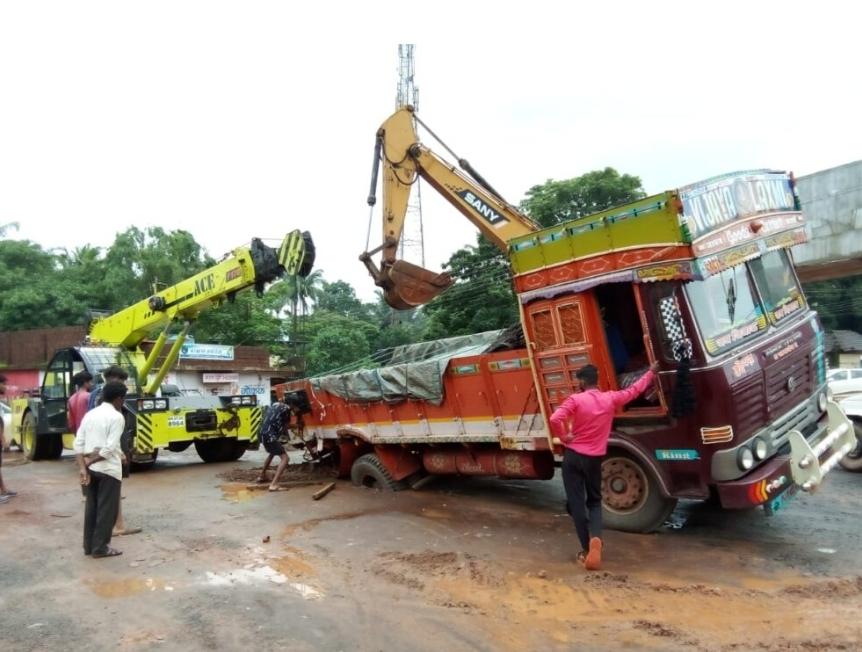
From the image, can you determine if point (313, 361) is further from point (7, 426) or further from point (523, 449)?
point (523, 449)

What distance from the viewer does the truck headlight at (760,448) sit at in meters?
5.27

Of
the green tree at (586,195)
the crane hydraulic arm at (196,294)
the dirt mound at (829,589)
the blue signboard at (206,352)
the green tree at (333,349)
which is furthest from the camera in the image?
the green tree at (333,349)

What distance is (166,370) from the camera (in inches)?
496

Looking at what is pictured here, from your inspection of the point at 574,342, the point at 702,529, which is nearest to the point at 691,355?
the point at 574,342

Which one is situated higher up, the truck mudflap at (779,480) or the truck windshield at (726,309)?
the truck windshield at (726,309)

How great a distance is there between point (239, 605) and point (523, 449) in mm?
3209

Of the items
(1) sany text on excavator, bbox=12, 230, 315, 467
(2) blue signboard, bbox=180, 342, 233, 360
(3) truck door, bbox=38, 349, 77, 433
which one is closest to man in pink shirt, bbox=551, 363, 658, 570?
(1) sany text on excavator, bbox=12, 230, 315, 467

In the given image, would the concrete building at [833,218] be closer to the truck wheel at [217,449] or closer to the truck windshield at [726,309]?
the truck windshield at [726,309]

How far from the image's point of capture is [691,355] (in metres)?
5.30

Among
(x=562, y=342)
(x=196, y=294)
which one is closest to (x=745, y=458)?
(x=562, y=342)

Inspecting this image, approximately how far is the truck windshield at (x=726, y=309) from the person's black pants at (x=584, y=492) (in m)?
1.32

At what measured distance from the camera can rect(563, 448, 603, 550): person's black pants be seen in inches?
205

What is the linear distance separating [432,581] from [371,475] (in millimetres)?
4016

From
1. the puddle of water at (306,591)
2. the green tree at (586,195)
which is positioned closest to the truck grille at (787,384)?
the puddle of water at (306,591)
